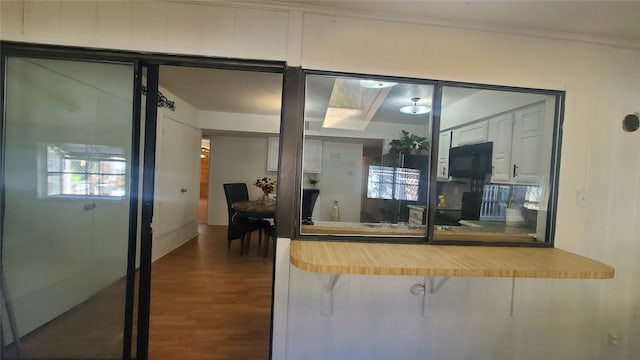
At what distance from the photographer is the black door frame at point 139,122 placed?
144 centimetres

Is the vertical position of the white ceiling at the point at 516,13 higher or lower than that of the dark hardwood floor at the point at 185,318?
higher

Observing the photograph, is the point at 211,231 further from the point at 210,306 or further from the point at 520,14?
the point at 520,14

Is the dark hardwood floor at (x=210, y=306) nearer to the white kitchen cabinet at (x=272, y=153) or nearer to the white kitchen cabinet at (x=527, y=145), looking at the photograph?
the white kitchen cabinet at (x=272, y=153)

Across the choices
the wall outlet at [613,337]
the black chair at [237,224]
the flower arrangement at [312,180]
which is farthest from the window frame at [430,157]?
the black chair at [237,224]

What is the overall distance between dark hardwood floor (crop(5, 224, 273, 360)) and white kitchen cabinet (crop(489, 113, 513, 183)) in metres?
2.36

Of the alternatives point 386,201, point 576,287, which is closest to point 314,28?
point 386,201

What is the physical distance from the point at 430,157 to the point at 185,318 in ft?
7.65

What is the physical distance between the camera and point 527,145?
6.58ft

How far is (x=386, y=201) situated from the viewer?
278cm

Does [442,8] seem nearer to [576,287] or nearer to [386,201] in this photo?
[386,201]

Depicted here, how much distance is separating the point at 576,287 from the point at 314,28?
7.79 feet

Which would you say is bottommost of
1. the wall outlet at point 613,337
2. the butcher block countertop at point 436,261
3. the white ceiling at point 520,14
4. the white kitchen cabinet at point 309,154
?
the wall outlet at point 613,337

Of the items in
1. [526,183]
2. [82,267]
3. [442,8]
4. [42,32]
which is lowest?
[82,267]

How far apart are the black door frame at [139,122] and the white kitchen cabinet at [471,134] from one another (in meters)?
1.79
